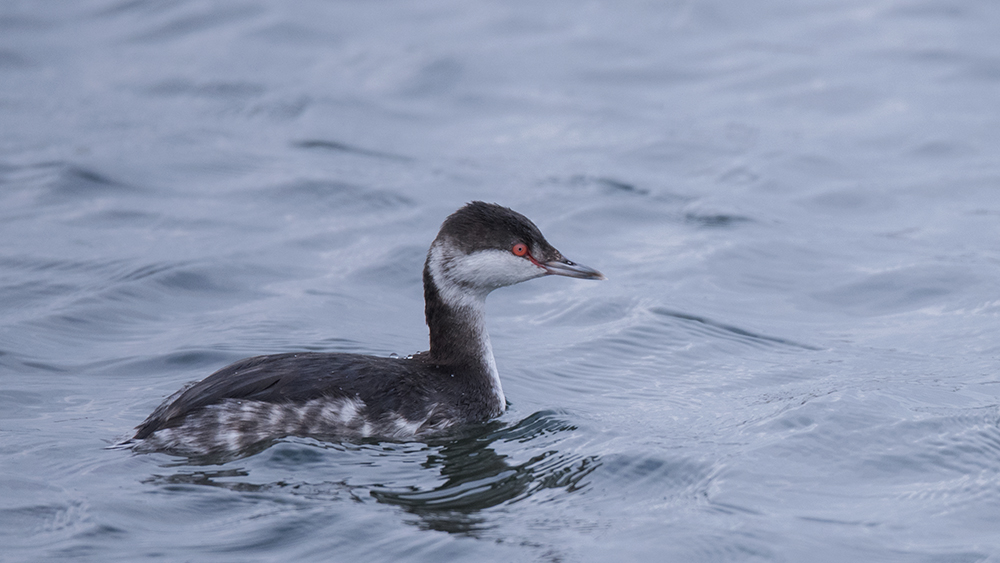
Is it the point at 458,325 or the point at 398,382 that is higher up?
the point at 458,325

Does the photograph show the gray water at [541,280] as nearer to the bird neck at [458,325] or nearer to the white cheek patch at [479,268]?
the bird neck at [458,325]

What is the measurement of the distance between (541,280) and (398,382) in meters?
3.73

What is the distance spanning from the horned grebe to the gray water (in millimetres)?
153

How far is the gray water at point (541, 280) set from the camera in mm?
6512

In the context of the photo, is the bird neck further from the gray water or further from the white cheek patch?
the gray water

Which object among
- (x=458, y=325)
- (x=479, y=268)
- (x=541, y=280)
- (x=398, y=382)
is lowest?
(x=541, y=280)

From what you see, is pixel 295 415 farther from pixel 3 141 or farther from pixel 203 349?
pixel 3 141

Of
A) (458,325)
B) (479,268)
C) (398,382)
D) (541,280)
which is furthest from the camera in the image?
(541,280)

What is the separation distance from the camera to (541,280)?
36.3 feet

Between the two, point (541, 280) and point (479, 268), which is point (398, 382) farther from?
point (541, 280)

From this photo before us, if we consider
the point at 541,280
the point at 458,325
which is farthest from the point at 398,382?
the point at 541,280

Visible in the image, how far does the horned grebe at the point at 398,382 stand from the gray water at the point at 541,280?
0.50 feet

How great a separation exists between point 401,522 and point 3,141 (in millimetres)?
9338

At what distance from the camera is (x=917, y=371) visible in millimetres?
8594
